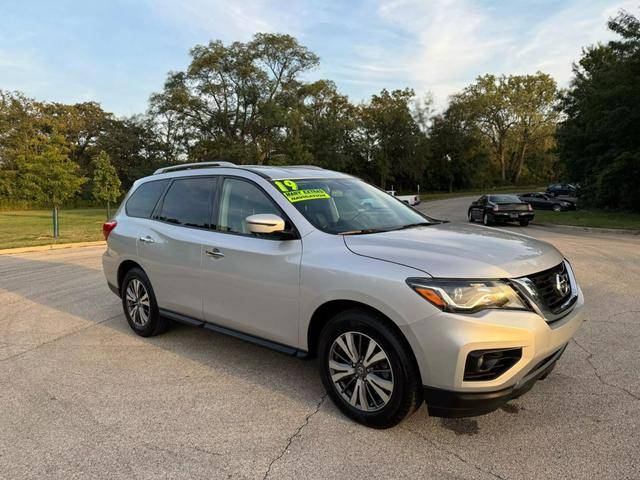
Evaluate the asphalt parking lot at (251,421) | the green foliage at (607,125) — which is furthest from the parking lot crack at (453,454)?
the green foliage at (607,125)

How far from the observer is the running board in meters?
3.68

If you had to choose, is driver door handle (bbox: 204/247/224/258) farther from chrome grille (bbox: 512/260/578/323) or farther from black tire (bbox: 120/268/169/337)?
chrome grille (bbox: 512/260/578/323)

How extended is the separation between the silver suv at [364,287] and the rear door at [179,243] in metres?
0.02

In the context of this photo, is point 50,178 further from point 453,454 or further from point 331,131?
point 331,131

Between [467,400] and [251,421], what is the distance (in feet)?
4.88

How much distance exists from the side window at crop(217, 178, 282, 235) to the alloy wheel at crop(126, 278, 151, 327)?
1534 mm

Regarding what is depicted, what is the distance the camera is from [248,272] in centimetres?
386

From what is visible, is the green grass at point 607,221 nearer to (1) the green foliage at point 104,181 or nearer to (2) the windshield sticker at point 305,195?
(2) the windshield sticker at point 305,195

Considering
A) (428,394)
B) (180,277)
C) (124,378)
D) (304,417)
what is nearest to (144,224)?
(180,277)

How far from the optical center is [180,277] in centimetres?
458

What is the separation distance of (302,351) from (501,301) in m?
1.50

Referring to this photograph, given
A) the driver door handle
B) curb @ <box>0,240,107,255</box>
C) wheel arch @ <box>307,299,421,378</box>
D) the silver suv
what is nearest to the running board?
the silver suv

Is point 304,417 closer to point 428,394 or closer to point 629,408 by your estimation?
point 428,394

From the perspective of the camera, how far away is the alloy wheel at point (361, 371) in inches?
123
